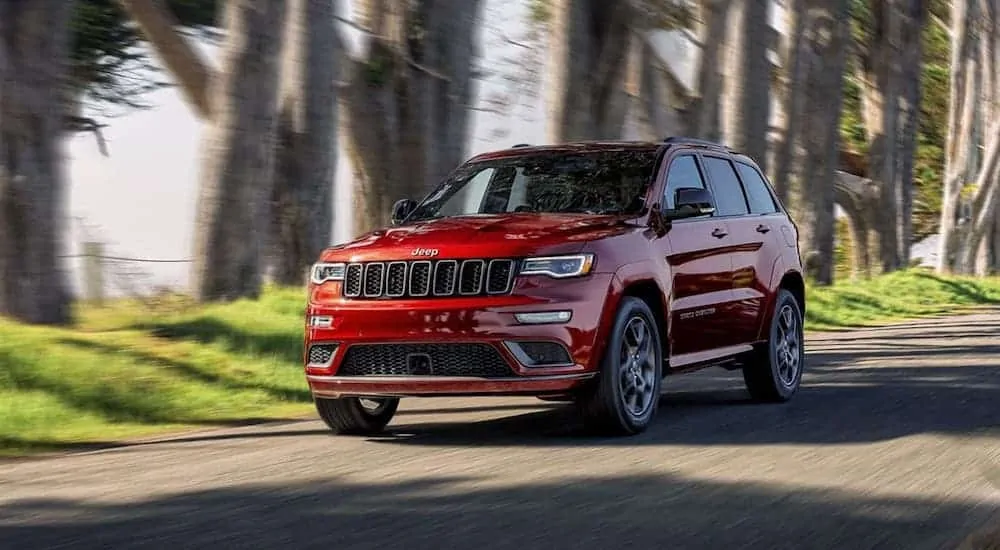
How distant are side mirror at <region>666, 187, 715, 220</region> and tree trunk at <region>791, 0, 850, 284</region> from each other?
841 inches

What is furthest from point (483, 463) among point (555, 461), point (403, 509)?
point (403, 509)

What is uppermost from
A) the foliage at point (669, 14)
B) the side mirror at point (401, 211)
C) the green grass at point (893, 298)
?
the foliage at point (669, 14)

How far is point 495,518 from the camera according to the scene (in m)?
6.76

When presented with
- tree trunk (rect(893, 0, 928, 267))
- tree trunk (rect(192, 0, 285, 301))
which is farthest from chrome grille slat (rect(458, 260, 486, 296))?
tree trunk (rect(893, 0, 928, 267))

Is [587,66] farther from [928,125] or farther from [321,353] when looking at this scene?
[928,125]

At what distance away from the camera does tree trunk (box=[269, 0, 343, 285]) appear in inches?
663

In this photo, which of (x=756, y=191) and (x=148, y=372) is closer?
(x=148, y=372)

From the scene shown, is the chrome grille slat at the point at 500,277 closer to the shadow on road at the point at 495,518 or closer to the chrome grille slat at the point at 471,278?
the chrome grille slat at the point at 471,278

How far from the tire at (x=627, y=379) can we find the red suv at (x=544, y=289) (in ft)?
0.04

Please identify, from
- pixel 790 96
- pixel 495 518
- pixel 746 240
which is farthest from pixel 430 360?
pixel 790 96

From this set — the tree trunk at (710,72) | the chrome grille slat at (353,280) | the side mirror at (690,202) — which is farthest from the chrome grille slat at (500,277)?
the tree trunk at (710,72)

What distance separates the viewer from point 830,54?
104 ft

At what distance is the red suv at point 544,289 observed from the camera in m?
8.79

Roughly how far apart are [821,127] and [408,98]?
16242 millimetres
